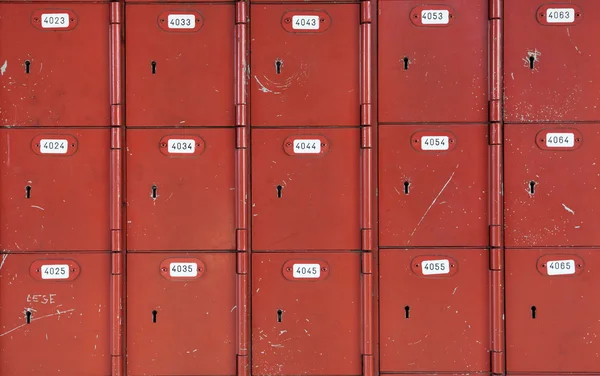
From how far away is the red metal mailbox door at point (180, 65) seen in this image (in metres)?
1.89

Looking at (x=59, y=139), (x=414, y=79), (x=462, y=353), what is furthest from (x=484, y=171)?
(x=59, y=139)

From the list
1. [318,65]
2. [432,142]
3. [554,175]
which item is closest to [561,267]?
[554,175]

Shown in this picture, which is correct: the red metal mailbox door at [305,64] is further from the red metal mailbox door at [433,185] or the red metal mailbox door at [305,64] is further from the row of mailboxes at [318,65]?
the red metal mailbox door at [433,185]

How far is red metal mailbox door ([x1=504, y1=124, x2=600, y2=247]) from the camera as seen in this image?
1.90 meters

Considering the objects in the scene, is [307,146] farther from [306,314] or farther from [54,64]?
[54,64]

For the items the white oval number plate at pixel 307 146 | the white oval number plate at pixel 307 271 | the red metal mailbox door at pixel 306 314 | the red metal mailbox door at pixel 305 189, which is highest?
the white oval number plate at pixel 307 146

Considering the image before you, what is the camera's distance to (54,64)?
6.17ft

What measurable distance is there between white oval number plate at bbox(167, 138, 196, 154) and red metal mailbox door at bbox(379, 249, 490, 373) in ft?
2.90

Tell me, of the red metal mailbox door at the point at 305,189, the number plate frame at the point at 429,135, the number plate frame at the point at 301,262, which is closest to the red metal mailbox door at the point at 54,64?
the red metal mailbox door at the point at 305,189

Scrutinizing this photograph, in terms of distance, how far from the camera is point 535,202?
1.91 metres

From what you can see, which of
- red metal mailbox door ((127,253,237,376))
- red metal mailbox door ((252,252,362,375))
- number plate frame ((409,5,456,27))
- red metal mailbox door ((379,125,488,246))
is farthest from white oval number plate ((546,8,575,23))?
red metal mailbox door ((127,253,237,376))

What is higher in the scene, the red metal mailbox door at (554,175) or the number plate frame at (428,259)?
the red metal mailbox door at (554,175)

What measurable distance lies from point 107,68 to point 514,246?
1792mm

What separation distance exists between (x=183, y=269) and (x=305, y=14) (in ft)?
3.74
